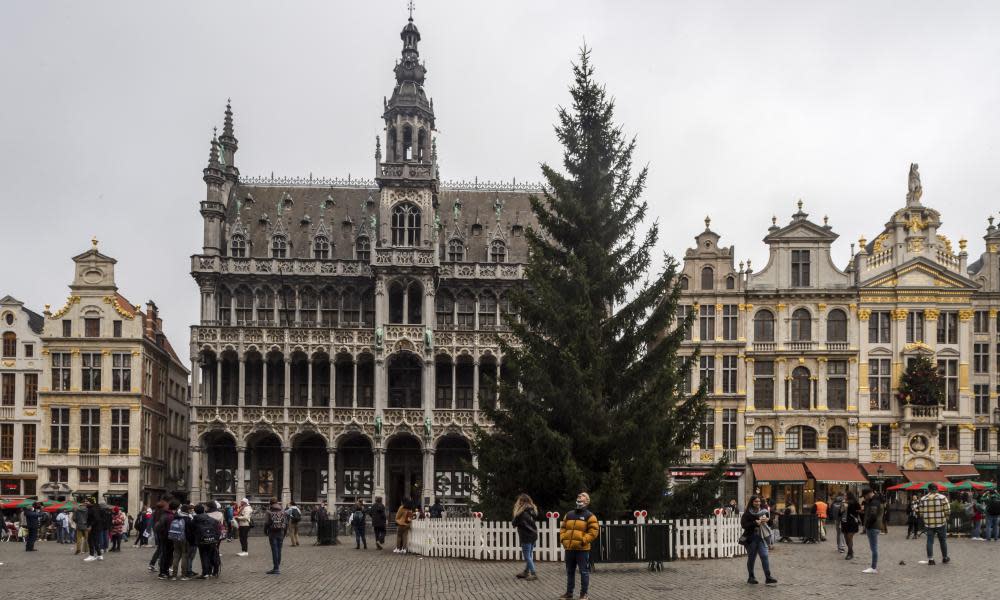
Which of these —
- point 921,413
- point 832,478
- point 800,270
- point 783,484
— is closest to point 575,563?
point 832,478

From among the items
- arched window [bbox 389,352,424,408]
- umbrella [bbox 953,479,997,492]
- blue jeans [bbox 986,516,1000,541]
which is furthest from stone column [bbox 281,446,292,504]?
blue jeans [bbox 986,516,1000,541]

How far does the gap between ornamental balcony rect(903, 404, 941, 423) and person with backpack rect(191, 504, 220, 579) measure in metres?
45.9

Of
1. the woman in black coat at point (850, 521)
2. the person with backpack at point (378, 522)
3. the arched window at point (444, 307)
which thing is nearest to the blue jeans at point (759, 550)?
the woman in black coat at point (850, 521)

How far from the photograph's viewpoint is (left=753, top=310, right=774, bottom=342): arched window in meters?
63.0

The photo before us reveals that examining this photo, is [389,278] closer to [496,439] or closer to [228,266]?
[228,266]

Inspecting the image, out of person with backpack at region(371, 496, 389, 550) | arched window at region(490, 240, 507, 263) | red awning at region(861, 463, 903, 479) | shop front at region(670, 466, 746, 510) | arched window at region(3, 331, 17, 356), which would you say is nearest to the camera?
person with backpack at region(371, 496, 389, 550)

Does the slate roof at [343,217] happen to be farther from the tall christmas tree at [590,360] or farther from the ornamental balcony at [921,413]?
the tall christmas tree at [590,360]

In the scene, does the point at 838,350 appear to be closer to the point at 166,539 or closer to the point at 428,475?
the point at 428,475

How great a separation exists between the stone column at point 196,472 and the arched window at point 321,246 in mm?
13944

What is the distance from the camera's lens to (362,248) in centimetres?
6825

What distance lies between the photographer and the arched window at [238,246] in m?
67.3

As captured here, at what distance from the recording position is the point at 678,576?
25375 millimetres

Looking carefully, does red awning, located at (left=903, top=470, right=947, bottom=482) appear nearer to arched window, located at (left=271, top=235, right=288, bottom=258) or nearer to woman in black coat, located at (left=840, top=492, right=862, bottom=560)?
woman in black coat, located at (left=840, top=492, right=862, bottom=560)

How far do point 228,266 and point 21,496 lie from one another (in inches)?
706
